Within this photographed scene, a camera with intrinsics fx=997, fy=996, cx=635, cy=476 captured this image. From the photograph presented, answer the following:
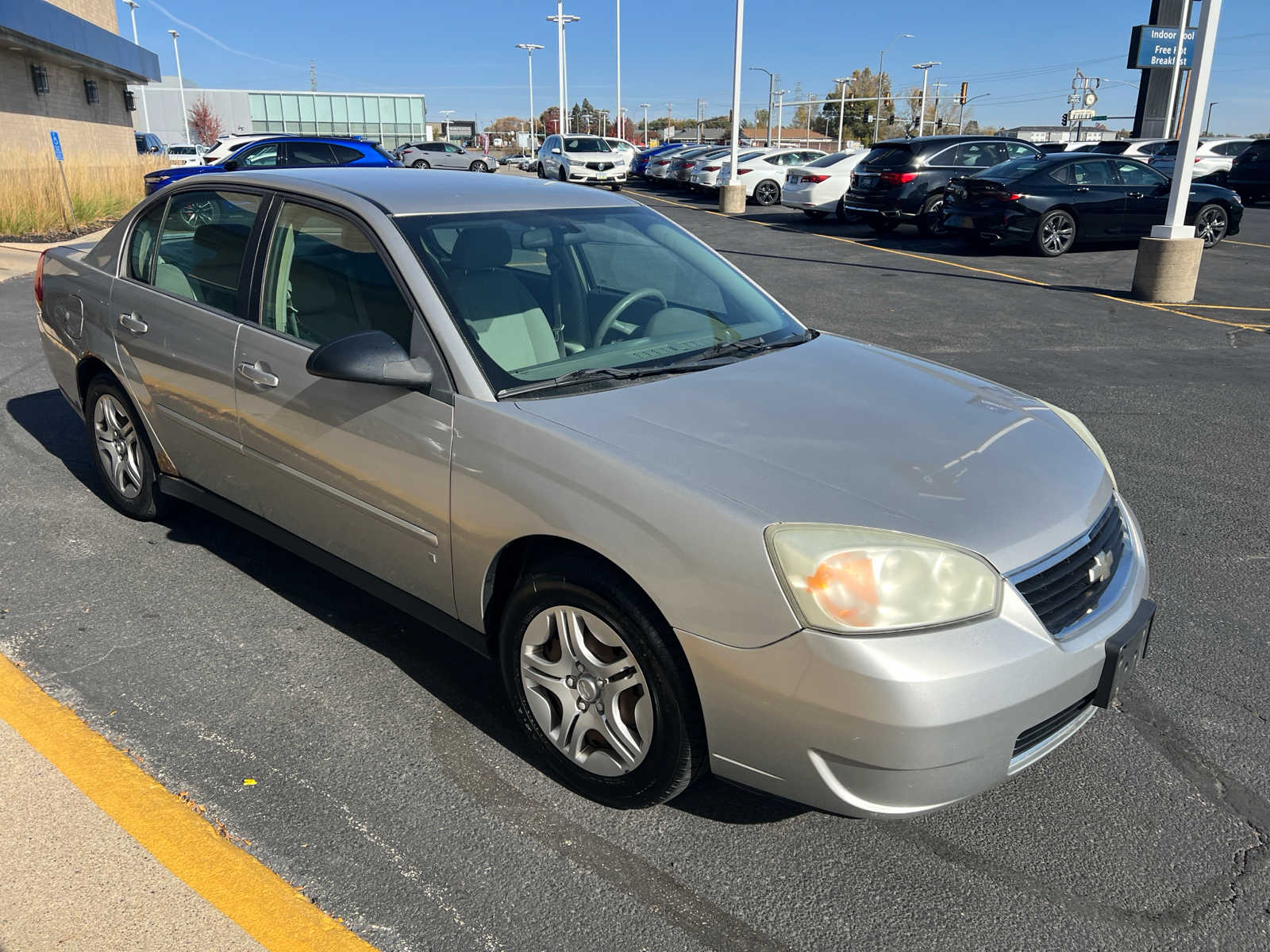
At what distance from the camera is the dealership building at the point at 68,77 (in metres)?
24.8


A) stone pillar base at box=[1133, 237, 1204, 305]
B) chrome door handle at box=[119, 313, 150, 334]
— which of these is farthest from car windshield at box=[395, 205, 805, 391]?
stone pillar base at box=[1133, 237, 1204, 305]

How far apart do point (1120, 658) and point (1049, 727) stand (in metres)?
0.26

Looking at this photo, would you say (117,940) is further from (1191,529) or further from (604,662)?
(1191,529)

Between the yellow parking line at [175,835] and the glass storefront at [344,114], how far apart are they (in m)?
84.6

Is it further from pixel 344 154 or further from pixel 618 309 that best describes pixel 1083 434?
pixel 344 154

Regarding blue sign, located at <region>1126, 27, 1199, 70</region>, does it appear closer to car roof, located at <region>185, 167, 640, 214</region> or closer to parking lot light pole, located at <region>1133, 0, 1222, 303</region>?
parking lot light pole, located at <region>1133, 0, 1222, 303</region>

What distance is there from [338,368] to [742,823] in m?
1.72

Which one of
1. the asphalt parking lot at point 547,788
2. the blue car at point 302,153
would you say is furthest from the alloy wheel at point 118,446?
the blue car at point 302,153

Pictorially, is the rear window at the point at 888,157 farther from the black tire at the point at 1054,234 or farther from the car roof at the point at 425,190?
the car roof at the point at 425,190

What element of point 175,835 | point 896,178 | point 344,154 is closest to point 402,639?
point 175,835

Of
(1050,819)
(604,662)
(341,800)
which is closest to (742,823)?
(604,662)

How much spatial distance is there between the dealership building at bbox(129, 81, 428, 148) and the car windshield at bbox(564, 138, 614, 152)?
53.1 m

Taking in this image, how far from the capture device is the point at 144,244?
436 centimetres

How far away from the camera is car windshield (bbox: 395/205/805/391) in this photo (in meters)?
3.10
